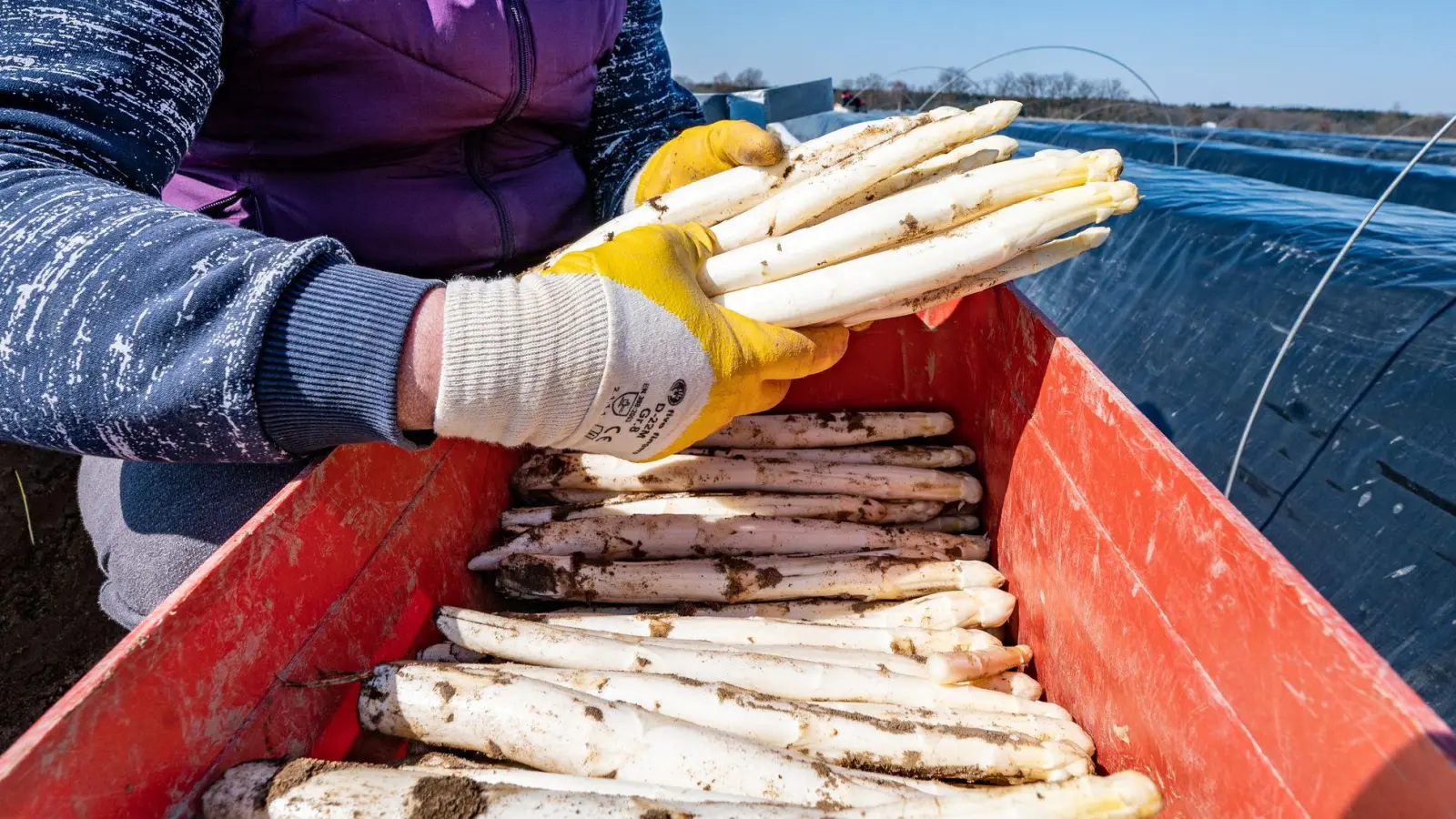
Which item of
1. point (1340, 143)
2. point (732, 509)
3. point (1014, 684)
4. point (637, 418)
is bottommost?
point (1014, 684)

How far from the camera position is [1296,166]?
7.22 m

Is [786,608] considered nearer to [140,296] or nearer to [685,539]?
[685,539]

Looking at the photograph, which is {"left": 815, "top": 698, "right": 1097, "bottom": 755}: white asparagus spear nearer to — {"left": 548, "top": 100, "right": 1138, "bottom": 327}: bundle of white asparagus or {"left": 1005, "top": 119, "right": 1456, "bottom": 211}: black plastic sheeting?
{"left": 548, "top": 100, "right": 1138, "bottom": 327}: bundle of white asparagus

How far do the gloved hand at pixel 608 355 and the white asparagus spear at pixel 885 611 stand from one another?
1.57ft

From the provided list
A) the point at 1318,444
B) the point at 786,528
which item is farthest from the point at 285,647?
the point at 1318,444

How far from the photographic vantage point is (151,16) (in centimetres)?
141

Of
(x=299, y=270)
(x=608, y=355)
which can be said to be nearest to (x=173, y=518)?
(x=299, y=270)

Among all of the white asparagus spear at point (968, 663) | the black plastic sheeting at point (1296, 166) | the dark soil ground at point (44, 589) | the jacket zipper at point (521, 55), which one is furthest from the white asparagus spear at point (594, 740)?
the black plastic sheeting at point (1296, 166)

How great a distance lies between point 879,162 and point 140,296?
144 centimetres

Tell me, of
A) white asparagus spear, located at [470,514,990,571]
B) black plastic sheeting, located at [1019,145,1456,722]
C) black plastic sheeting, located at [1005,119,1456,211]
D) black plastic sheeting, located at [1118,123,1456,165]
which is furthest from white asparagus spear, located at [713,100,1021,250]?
black plastic sheeting, located at [1118,123,1456,165]

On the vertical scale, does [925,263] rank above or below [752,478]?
above

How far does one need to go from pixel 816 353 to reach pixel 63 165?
1.45 meters

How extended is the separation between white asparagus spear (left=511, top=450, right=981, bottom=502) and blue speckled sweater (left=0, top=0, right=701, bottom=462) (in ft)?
2.99

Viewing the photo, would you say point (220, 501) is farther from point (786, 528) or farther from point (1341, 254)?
point (1341, 254)
